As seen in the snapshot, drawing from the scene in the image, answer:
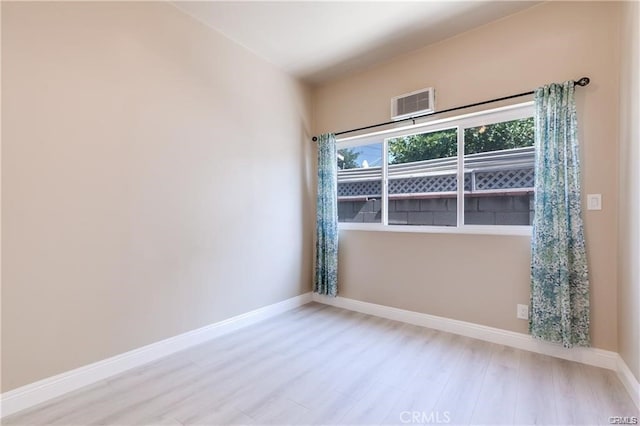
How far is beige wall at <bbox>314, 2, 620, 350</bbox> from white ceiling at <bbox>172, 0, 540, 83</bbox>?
7.5 inches

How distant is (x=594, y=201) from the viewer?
2.22 meters

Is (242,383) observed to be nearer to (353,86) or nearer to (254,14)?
(254,14)

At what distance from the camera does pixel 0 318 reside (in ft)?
5.52

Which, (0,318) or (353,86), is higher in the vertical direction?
(353,86)

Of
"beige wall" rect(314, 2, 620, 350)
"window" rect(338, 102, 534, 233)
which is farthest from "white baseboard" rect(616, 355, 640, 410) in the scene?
"window" rect(338, 102, 534, 233)

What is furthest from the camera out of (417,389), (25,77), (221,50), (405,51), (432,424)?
(405,51)

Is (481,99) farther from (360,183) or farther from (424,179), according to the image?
(360,183)

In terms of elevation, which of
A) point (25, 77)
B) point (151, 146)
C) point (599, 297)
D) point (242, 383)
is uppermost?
point (25, 77)

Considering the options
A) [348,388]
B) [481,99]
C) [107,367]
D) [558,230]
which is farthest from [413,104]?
[107,367]

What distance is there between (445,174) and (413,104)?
2.67ft

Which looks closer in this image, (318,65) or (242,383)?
(242,383)

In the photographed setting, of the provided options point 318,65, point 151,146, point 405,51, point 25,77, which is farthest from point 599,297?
point 25,77

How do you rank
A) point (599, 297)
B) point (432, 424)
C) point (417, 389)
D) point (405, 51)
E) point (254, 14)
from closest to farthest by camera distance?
1. point (432, 424)
2. point (417, 389)
3. point (599, 297)
4. point (254, 14)
5. point (405, 51)

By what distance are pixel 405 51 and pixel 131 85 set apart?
8.75ft
